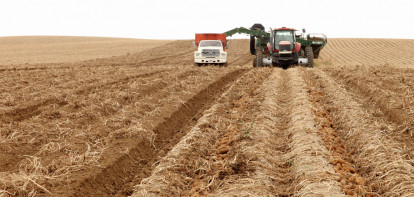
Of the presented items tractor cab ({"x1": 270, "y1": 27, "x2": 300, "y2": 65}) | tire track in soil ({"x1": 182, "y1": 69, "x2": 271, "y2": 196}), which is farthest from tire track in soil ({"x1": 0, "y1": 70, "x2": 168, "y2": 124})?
tractor cab ({"x1": 270, "y1": 27, "x2": 300, "y2": 65})

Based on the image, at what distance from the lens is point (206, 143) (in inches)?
230

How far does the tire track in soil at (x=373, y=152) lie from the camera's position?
4203 millimetres

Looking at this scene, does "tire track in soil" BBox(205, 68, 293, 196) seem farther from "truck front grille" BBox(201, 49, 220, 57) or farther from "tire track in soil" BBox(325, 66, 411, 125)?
"truck front grille" BBox(201, 49, 220, 57)

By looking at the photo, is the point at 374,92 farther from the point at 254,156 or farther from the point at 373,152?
the point at 254,156

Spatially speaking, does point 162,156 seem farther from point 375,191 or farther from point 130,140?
point 375,191

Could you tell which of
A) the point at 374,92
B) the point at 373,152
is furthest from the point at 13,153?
the point at 374,92

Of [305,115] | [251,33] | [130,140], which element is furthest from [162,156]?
[251,33]

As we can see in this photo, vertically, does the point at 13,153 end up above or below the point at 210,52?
below

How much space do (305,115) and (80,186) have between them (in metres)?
4.85

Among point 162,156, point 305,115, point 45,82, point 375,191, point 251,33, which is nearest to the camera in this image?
point 375,191

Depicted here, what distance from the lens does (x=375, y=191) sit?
165 inches

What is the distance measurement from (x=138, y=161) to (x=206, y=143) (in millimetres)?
1157

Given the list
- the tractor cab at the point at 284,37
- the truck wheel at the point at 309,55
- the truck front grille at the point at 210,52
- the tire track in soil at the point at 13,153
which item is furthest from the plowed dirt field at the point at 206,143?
the truck front grille at the point at 210,52

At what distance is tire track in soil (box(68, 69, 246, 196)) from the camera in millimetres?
4449
